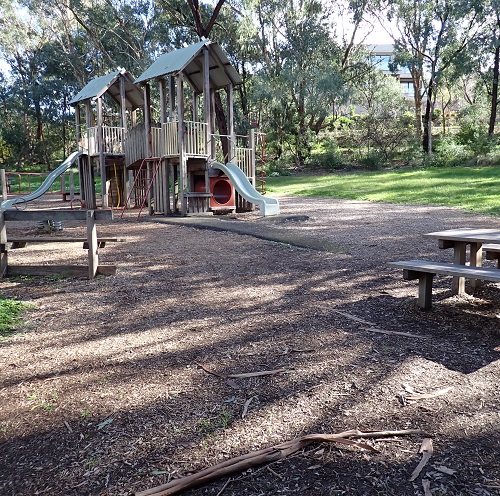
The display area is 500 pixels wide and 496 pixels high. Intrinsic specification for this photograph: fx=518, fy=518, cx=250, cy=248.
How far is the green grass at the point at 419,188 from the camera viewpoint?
15898 millimetres

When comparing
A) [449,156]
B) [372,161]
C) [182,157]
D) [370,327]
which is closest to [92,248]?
[370,327]

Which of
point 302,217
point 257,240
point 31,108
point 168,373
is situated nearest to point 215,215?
point 302,217

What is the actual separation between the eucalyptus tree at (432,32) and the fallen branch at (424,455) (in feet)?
102

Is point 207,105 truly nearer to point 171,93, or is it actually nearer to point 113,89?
point 171,93

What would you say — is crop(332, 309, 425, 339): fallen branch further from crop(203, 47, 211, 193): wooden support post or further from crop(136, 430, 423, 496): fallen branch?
crop(203, 47, 211, 193): wooden support post

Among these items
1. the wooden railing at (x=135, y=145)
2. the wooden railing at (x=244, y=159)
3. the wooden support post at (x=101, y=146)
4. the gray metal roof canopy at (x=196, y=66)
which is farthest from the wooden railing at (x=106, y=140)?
the wooden railing at (x=244, y=159)

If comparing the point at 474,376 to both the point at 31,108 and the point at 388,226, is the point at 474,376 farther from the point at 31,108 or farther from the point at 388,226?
the point at 31,108

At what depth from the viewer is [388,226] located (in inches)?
438

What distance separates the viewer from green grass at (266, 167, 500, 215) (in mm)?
15898

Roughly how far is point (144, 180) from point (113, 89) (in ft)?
16.1

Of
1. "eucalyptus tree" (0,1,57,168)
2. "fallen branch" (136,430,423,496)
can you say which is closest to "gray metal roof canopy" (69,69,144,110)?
"fallen branch" (136,430,423,496)

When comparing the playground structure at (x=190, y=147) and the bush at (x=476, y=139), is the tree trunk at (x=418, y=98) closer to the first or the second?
the bush at (x=476, y=139)

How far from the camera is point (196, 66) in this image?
56.0 ft

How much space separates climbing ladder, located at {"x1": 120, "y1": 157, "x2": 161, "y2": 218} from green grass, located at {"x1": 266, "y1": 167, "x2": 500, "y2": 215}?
5.77 meters
